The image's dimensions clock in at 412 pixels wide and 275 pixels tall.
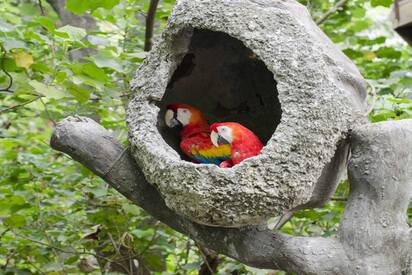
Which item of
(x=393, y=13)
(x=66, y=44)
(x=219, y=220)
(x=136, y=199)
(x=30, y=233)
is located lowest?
(x=30, y=233)

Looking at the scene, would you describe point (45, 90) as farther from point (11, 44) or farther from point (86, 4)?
point (86, 4)


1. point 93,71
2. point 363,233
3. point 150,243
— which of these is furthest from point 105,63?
point 363,233

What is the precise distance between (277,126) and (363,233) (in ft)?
0.94

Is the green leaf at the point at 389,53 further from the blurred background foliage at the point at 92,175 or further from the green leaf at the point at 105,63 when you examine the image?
the green leaf at the point at 105,63

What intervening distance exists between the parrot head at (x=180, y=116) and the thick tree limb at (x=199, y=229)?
191 mm

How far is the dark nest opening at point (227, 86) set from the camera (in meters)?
1.64

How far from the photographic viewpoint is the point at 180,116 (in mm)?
1529

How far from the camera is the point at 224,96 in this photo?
1740 mm

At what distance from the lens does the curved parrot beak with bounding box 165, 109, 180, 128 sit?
1537 millimetres

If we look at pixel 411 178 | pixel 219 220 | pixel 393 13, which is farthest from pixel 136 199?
pixel 393 13

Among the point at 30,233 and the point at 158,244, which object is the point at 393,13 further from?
the point at 30,233

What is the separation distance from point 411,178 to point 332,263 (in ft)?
0.81

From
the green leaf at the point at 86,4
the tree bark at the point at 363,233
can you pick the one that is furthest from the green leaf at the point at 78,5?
the tree bark at the point at 363,233

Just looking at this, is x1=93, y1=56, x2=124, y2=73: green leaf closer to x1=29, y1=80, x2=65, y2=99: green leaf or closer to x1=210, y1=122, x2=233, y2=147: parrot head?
x1=29, y1=80, x2=65, y2=99: green leaf
